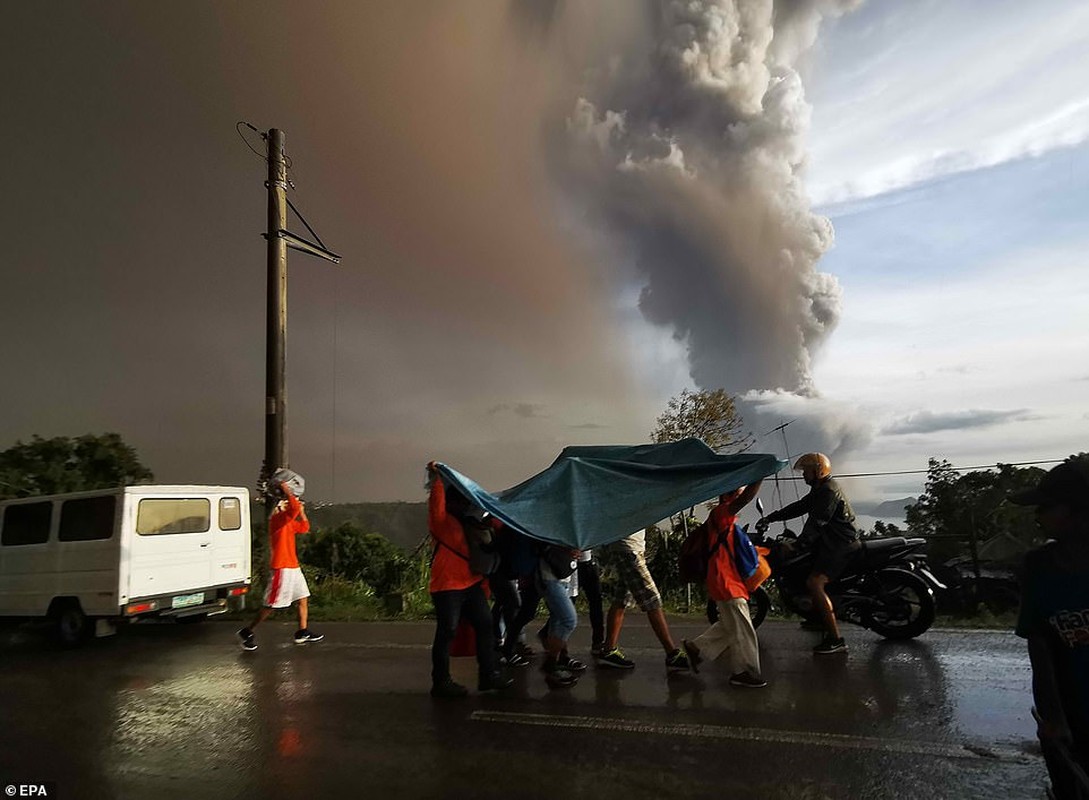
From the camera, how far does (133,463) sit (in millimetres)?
19438

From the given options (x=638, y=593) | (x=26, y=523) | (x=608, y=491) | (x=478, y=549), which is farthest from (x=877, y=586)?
(x=26, y=523)

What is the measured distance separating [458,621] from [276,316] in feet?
24.9

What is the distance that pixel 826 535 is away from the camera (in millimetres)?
7129

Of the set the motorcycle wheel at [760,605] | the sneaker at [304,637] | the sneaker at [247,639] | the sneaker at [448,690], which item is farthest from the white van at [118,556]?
the motorcycle wheel at [760,605]

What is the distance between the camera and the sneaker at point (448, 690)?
6066 mm

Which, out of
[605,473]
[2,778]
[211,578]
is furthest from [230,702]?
[211,578]

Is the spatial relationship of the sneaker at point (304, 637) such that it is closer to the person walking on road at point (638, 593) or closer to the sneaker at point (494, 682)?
the sneaker at point (494, 682)

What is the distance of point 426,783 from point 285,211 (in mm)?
10430

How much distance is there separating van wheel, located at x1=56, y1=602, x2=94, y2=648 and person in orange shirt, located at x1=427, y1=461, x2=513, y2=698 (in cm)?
580

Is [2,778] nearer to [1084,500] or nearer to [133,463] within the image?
[1084,500]

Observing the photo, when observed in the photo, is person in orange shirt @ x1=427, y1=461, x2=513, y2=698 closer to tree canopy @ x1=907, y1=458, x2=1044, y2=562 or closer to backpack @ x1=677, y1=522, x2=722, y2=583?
backpack @ x1=677, y1=522, x2=722, y2=583

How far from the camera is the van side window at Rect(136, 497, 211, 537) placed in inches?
374

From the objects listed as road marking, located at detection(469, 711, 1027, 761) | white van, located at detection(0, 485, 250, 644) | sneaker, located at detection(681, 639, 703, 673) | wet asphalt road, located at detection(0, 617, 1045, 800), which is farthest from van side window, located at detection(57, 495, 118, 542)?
sneaker, located at detection(681, 639, 703, 673)

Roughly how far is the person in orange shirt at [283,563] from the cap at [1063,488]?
7.60 metres
